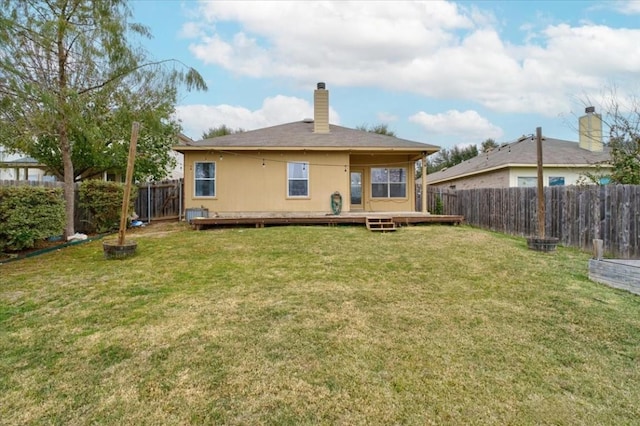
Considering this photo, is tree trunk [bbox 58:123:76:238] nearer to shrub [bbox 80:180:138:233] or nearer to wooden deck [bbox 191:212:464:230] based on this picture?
shrub [bbox 80:180:138:233]

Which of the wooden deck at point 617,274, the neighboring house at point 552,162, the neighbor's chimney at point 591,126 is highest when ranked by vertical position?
the neighbor's chimney at point 591,126

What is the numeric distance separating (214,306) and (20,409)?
1.94 metres

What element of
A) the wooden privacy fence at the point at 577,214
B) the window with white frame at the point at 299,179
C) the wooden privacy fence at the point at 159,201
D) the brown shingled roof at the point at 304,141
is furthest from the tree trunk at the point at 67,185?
the wooden privacy fence at the point at 577,214

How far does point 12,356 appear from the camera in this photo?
121 inches

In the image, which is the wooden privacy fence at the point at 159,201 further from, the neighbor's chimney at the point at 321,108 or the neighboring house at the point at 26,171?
the neighboring house at the point at 26,171

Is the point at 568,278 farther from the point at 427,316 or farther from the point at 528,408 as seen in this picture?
the point at 528,408

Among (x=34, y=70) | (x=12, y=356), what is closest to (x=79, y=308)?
(x=12, y=356)

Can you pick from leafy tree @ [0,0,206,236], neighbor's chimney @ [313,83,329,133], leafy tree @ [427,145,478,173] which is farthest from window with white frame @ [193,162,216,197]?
leafy tree @ [427,145,478,173]

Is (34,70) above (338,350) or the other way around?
above

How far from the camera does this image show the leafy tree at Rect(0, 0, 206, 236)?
6238 millimetres

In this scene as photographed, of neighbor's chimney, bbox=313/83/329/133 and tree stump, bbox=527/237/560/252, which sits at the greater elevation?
neighbor's chimney, bbox=313/83/329/133

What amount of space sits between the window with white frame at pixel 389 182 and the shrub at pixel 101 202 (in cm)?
Answer: 873

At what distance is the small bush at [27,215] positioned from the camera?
6843mm

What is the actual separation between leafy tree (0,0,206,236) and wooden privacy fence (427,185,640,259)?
855 centimetres
